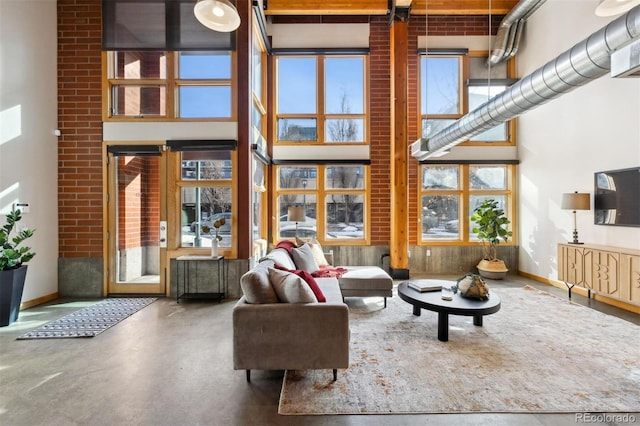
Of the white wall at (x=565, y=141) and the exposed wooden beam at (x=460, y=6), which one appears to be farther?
the exposed wooden beam at (x=460, y=6)

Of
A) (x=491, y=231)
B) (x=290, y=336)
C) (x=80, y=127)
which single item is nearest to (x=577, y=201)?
(x=491, y=231)

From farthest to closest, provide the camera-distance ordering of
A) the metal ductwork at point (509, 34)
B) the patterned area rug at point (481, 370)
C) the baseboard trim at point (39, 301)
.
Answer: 1. the metal ductwork at point (509, 34)
2. the baseboard trim at point (39, 301)
3. the patterned area rug at point (481, 370)

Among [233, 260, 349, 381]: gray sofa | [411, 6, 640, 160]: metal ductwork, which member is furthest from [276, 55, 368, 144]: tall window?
[233, 260, 349, 381]: gray sofa

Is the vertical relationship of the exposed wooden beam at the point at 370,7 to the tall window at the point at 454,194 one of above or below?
above

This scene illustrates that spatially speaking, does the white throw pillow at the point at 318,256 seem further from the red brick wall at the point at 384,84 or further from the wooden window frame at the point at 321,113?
the wooden window frame at the point at 321,113

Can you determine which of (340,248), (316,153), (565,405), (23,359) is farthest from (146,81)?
(565,405)

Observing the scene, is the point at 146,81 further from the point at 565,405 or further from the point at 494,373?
the point at 565,405

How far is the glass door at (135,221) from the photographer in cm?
500

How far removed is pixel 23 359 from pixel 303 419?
2.91 meters

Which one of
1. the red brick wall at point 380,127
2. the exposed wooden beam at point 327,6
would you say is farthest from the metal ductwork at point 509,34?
the exposed wooden beam at point 327,6

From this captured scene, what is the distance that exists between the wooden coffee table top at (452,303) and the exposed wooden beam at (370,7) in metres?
5.84

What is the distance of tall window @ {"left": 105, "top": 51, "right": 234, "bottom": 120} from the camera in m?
4.96

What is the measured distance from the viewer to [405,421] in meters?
2.05

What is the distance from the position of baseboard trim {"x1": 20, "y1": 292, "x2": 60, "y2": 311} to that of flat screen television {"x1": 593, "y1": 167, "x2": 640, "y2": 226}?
28.8 ft
